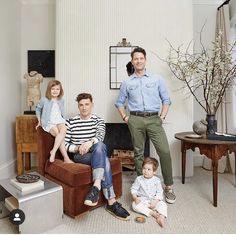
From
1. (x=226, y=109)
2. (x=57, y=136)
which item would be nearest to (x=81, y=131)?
(x=57, y=136)

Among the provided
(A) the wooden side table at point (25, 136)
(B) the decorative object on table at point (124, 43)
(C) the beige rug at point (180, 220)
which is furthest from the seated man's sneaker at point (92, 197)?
(B) the decorative object on table at point (124, 43)

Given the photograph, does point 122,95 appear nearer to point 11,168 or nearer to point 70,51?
point 70,51

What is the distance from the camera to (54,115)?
2545mm

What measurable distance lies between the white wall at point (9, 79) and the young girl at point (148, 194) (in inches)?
65.5

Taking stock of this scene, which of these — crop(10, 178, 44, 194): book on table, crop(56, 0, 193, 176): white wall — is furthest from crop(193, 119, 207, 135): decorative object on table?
crop(10, 178, 44, 194): book on table

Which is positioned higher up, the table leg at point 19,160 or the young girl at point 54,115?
the young girl at point 54,115

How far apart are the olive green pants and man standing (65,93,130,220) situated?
1.20 ft

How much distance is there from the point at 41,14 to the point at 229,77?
2.61m

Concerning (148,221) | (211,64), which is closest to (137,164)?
(148,221)

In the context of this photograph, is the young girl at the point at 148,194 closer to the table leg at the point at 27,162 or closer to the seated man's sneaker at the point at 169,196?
the seated man's sneaker at the point at 169,196

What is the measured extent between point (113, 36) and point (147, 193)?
1909 mm

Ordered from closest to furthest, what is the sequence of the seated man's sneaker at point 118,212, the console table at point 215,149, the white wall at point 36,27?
the seated man's sneaker at point 118,212 < the console table at point 215,149 < the white wall at point 36,27

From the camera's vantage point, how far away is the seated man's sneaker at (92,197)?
6.12 ft

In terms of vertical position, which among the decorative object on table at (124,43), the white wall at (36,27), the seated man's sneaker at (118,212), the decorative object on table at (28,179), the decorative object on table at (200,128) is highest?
the white wall at (36,27)
